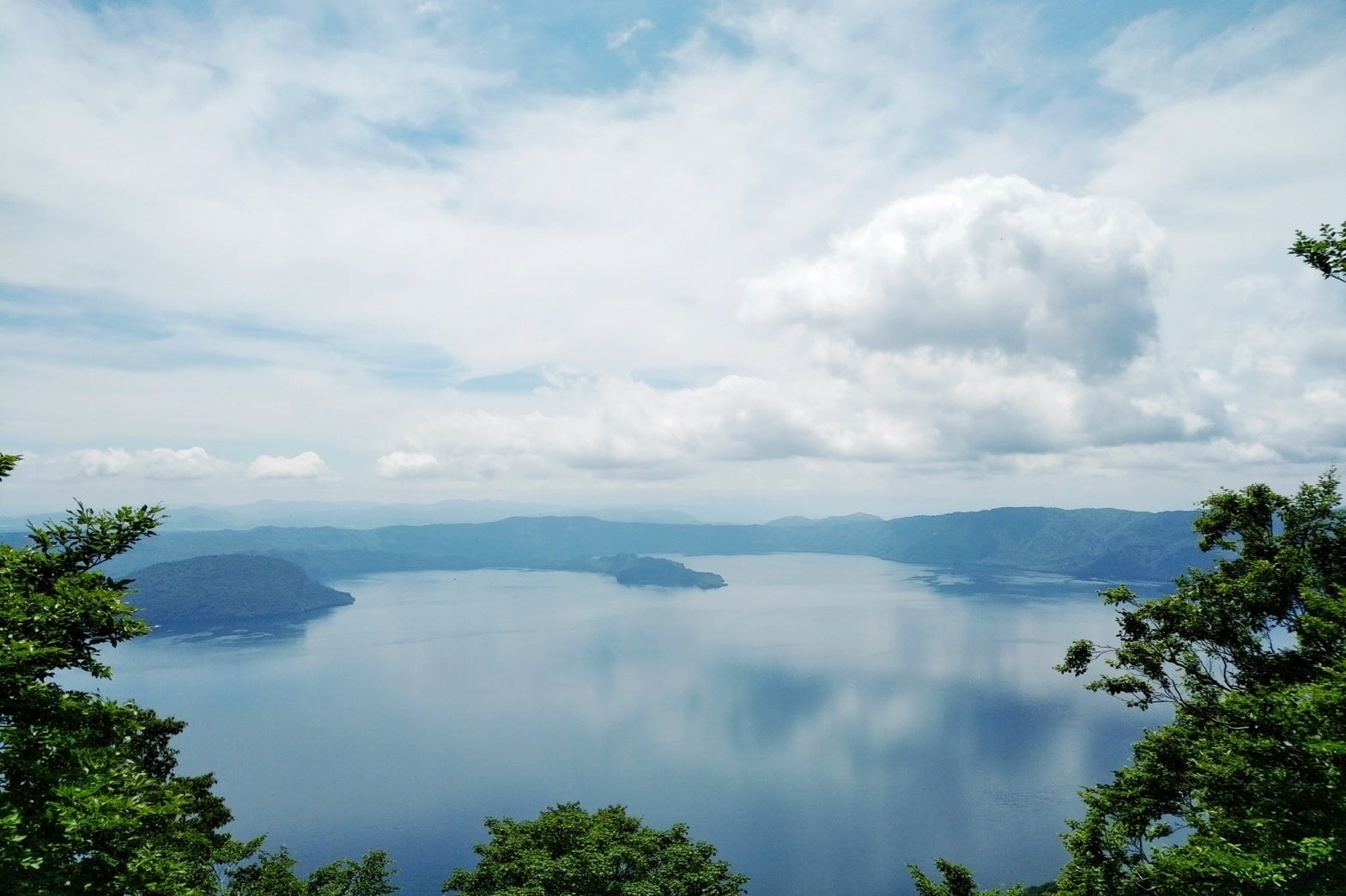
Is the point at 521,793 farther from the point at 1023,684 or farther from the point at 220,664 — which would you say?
the point at 220,664

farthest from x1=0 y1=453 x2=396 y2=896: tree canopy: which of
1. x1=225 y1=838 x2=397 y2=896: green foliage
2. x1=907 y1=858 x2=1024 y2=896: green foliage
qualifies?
x1=907 y1=858 x2=1024 y2=896: green foliage

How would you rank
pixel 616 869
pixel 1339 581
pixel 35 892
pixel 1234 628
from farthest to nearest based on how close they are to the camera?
pixel 616 869, pixel 1234 628, pixel 1339 581, pixel 35 892

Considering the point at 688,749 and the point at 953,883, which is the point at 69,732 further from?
the point at 688,749

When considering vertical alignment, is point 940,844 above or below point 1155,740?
below

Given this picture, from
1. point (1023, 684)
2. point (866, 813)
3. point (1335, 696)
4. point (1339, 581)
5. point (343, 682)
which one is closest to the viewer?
point (1335, 696)

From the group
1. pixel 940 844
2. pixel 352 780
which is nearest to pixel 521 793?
pixel 352 780

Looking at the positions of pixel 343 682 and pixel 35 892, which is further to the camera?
pixel 343 682

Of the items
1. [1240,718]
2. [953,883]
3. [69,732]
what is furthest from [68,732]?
[1240,718]
